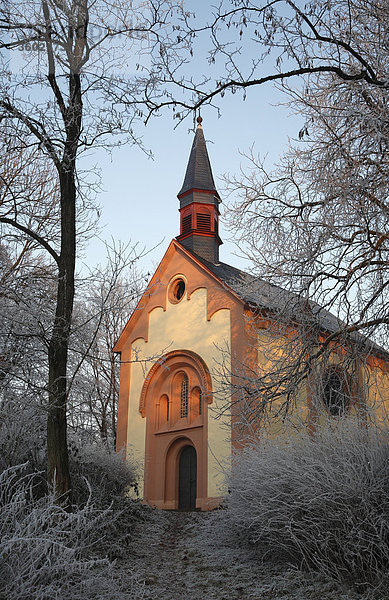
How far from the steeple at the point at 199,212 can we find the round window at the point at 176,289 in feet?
5.45

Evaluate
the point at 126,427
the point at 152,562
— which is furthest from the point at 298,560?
the point at 126,427

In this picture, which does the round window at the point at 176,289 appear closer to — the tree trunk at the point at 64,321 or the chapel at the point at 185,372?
the chapel at the point at 185,372

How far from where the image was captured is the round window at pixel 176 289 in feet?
63.0

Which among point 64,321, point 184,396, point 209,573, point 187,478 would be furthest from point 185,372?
point 64,321

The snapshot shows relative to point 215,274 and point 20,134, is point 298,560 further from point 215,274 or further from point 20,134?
point 215,274

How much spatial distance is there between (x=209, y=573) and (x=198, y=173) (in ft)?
55.1

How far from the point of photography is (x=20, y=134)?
767 centimetres

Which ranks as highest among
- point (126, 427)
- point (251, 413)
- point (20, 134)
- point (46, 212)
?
point (46, 212)

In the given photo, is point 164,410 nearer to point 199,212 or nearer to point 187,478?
point 187,478

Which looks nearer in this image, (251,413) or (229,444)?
(251,413)

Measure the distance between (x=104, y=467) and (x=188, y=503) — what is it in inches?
265

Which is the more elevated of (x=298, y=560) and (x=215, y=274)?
(x=215, y=274)

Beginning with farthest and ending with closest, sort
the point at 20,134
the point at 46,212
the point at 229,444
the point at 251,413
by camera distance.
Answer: the point at 229,444
the point at 46,212
the point at 251,413
the point at 20,134

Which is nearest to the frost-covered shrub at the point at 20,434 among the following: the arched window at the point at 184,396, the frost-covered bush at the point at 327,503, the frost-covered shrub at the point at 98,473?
the frost-covered shrub at the point at 98,473
